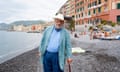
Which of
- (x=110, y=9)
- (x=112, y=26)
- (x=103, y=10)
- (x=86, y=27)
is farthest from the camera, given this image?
(x=86, y=27)

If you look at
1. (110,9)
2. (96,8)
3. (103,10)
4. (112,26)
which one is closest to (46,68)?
(112,26)

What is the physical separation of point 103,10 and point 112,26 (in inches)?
482

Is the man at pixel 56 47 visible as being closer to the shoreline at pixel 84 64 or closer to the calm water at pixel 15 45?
the shoreline at pixel 84 64

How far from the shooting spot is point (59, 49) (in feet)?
16.8

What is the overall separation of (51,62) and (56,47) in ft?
1.36

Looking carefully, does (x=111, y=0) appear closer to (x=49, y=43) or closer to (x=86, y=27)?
(x=86, y=27)

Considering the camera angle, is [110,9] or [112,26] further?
→ [110,9]

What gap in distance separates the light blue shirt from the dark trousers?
0.40 feet

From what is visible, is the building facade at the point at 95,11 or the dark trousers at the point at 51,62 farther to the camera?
the building facade at the point at 95,11

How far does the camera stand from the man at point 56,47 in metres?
5.14

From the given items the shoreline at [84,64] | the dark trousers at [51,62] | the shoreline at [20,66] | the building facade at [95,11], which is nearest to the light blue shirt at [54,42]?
the dark trousers at [51,62]

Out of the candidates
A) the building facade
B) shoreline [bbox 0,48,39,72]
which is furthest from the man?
the building facade

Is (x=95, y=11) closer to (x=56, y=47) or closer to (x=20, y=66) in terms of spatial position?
(x=20, y=66)

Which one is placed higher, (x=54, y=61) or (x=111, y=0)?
(x=111, y=0)
